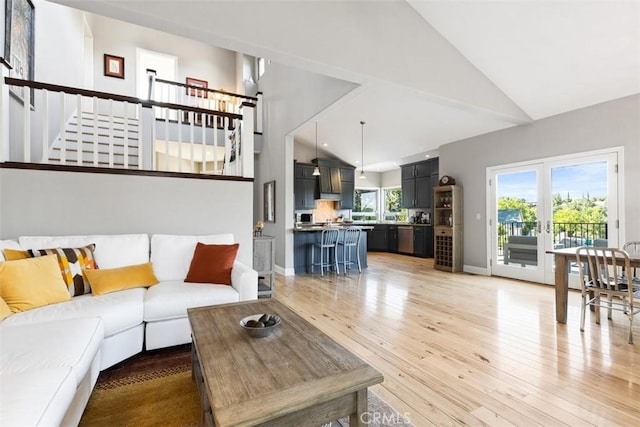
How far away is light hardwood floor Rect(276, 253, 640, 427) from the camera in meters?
1.71

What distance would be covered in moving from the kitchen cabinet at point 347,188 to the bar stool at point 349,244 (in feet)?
8.03

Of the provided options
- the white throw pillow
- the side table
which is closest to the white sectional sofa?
the white throw pillow

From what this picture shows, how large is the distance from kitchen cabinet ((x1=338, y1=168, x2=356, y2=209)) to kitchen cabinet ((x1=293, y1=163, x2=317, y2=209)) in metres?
0.95

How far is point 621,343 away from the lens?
2.53 m

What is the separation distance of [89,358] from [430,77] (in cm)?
409

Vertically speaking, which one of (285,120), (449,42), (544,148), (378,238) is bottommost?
(378,238)

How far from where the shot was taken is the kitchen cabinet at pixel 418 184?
7707mm

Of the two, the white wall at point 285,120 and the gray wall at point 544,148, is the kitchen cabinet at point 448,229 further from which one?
the white wall at point 285,120

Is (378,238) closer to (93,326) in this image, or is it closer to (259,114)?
(259,114)

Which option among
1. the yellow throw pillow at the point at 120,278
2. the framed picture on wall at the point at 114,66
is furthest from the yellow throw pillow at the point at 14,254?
the framed picture on wall at the point at 114,66

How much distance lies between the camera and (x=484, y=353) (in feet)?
7.89

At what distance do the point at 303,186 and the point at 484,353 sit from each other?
5.89 metres

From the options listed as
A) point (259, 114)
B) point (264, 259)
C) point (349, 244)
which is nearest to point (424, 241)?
point (349, 244)

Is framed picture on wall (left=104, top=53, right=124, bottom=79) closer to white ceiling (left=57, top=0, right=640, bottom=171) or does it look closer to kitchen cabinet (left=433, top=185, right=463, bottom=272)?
white ceiling (left=57, top=0, right=640, bottom=171)
